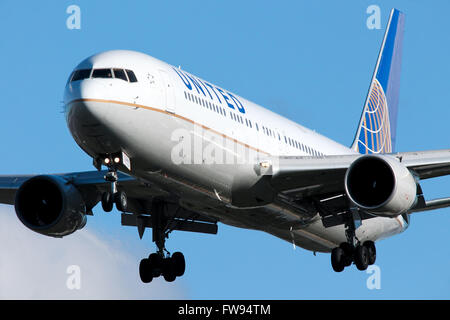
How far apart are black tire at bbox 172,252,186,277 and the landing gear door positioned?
29.8 feet

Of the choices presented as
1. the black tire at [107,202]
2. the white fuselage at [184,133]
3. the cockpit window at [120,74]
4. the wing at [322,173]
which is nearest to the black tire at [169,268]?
the white fuselage at [184,133]

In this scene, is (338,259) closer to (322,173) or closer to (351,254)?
(351,254)

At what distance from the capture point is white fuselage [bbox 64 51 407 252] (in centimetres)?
2500

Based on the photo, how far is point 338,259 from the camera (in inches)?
1289

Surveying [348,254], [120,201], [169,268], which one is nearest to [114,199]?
[120,201]

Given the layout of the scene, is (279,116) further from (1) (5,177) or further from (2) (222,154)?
(1) (5,177)

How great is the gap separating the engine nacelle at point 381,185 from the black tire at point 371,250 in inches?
194

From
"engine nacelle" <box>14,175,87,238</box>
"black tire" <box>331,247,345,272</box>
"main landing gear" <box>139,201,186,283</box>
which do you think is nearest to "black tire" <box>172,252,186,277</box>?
"main landing gear" <box>139,201,186,283</box>

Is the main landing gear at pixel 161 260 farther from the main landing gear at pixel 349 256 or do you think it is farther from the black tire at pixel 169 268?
the main landing gear at pixel 349 256

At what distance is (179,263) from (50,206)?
512 cm

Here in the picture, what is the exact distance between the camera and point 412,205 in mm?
28828

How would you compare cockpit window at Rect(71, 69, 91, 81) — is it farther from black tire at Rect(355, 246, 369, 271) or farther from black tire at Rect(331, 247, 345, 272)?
black tire at Rect(355, 246, 369, 271)

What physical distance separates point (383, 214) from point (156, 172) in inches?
283
